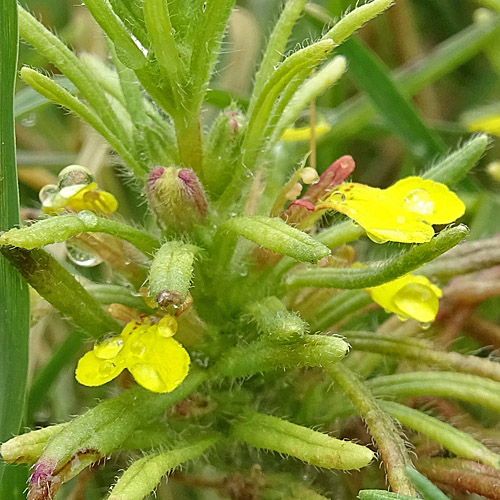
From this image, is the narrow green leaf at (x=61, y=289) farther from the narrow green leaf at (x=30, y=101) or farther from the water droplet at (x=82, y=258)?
the narrow green leaf at (x=30, y=101)

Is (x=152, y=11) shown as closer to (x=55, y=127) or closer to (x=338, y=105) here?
(x=338, y=105)

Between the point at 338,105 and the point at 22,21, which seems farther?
the point at 338,105

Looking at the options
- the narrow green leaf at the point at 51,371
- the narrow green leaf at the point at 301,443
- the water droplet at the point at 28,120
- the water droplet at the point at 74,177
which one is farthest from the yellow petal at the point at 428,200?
the water droplet at the point at 28,120

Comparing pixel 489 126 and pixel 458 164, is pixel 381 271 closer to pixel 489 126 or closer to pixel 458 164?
pixel 458 164

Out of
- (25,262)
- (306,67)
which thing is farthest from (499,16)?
(25,262)

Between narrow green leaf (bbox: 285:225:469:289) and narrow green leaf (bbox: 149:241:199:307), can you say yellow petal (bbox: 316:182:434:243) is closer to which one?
narrow green leaf (bbox: 285:225:469:289)

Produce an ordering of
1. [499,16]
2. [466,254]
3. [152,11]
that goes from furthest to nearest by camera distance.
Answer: [499,16], [466,254], [152,11]

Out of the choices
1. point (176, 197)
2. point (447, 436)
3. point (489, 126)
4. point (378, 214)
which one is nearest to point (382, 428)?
point (447, 436)
